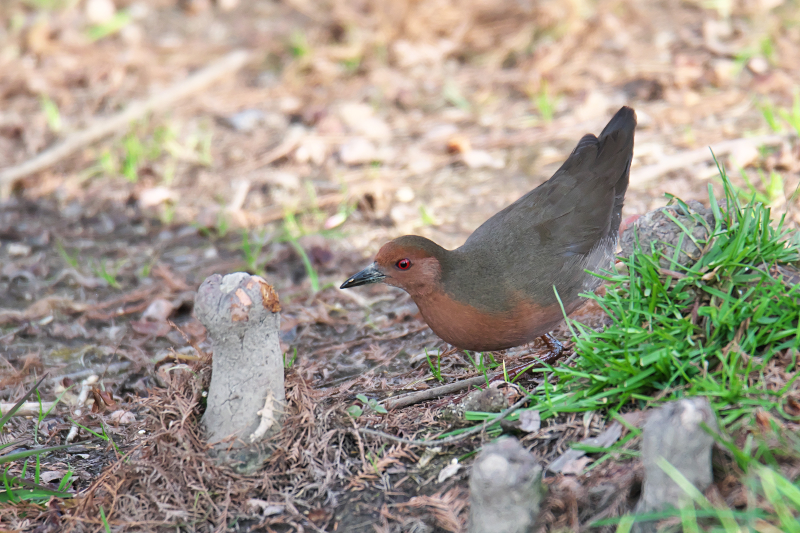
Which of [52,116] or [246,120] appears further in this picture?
[246,120]

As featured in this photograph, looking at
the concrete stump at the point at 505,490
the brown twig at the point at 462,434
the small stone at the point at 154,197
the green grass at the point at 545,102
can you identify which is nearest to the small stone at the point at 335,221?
the small stone at the point at 154,197

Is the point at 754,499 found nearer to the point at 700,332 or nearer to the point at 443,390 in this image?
the point at 700,332

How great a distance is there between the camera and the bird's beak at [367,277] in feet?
14.3

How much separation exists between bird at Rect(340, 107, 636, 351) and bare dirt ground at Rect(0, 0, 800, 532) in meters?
0.33

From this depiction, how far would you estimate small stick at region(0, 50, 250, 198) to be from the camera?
6.84 m

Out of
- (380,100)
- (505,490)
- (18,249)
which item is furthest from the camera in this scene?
(380,100)

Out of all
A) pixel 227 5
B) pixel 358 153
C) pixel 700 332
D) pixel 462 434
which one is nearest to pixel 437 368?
pixel 462 434

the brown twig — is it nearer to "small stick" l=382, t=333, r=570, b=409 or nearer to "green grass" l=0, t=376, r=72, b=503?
"small stick" l=382, t=333, r=570, b=409

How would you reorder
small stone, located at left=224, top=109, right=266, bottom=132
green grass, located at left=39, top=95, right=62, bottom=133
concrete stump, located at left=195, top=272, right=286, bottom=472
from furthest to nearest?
1. small stone, located at left=224, top=109, right=266, bottom=132
2. green grass, located at left=39, top=95, right=62, bottom=133
3. concrete stump, located at left=195, top=272, right=286, bottom=472

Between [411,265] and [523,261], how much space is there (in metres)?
0.65

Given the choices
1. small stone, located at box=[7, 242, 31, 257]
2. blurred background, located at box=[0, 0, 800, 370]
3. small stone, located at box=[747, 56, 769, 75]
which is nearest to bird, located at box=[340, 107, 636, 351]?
blurred background, located at box=[0, 0, 800, 370]

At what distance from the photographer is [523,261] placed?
431 centimetres

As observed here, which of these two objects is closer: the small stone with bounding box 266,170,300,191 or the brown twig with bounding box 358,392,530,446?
the brown twig with bounding box 358,392,530,446

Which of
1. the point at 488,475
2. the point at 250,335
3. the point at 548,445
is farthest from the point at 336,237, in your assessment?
the point at 488,475
